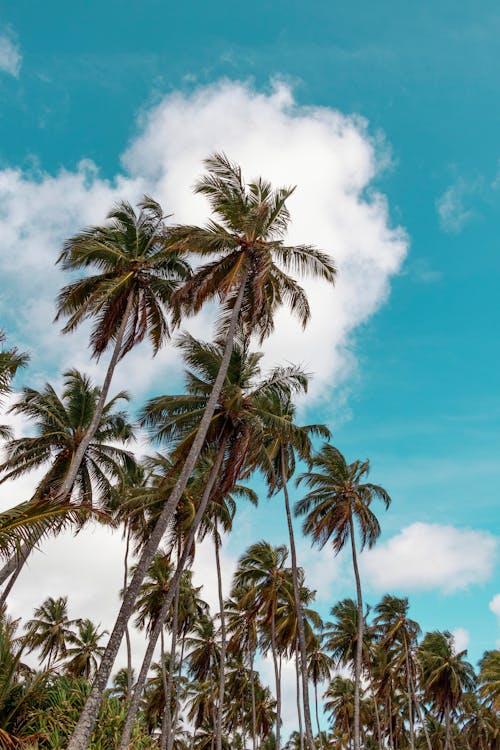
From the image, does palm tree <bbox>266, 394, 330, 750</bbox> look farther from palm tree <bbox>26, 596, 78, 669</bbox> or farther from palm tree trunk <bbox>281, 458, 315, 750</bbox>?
palm tree <bbox>26, 596, 78, 669</bbox>

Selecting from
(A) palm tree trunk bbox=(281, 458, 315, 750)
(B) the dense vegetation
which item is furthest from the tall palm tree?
(A) palm tree trunk bbox=(281, 458, 315, 750)

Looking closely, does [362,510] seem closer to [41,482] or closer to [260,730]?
[41,482]

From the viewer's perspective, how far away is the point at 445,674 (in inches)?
1666

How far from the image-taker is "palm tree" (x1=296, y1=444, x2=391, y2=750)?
30719 millimetres

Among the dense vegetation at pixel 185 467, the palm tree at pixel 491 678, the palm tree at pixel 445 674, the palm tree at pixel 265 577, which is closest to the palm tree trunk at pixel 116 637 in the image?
the dense vegetation at pixel 185 467

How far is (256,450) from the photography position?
68.0ft

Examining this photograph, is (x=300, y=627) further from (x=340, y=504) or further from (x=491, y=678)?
(x=491, y=678)

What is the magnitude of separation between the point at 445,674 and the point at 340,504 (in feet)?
69.1

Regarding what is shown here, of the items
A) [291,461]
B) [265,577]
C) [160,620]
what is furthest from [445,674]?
[160,620]

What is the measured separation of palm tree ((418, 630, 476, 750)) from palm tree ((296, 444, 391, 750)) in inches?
562

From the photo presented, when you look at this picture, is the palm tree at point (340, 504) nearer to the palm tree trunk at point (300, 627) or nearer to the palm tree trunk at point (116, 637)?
the palm tree trunk at point (300, 627)

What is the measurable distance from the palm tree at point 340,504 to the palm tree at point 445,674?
14268 mm

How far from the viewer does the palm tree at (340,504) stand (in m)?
30.7

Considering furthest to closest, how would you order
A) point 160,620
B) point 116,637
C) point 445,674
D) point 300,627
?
point 445,674 < point 300,627 < point 160,620 < point 116,637
